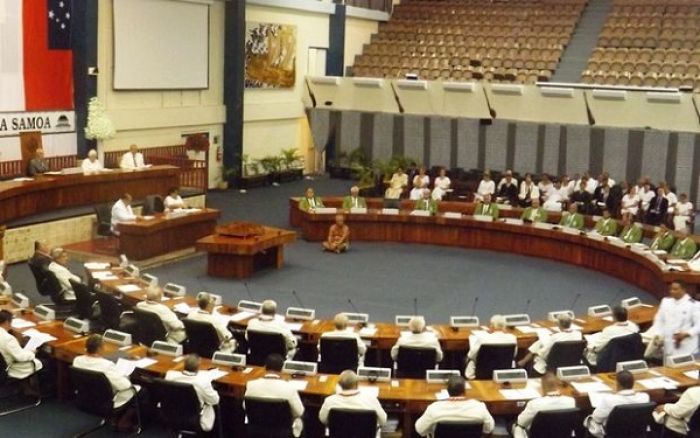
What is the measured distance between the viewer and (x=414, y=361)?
9.85 metres

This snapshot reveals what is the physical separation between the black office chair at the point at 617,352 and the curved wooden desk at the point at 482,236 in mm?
6371

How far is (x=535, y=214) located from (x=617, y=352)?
362 inches

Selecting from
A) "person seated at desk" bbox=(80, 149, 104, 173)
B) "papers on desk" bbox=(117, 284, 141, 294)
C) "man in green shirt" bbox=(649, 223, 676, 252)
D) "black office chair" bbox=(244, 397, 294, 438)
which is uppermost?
"person seated at desk" bbox=(80, 149, 104, 173)

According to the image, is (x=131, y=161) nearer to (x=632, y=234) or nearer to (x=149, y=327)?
(x=149, y=327)

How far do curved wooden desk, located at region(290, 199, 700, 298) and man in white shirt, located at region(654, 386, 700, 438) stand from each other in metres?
8.26

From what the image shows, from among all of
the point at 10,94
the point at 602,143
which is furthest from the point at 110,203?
the point at 602,143

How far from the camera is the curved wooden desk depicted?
17.3m

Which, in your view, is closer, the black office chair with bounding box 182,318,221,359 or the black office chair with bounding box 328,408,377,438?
the black office chair with bounding box 328,408,377,438

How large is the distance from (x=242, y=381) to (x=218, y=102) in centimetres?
1873

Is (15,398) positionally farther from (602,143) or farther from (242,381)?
(602,143)

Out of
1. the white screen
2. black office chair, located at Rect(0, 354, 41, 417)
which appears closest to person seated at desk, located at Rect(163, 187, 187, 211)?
the white screen

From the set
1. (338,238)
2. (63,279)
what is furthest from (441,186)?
(63,279)

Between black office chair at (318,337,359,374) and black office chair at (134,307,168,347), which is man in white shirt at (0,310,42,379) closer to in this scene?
black office chair at (134,307,168,347)

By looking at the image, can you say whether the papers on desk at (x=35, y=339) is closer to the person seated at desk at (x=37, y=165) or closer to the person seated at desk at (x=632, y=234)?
the person seated at desk at (x=37, y=165)
